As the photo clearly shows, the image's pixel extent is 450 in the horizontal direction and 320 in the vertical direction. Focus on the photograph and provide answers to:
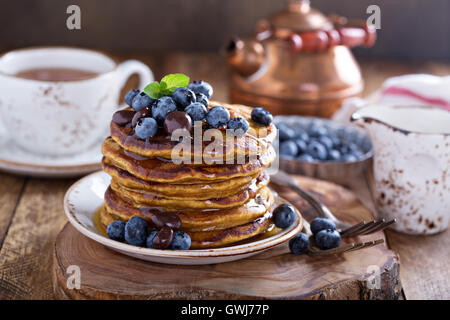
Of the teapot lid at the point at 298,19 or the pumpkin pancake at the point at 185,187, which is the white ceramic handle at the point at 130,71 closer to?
the teapot lid at the point at 298,19

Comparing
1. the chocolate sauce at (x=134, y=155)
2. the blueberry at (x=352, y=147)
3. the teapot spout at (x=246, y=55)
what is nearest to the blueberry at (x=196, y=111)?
the chocolate sauce at (x=134, y=155)

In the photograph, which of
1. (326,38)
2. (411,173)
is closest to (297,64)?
(326,38)

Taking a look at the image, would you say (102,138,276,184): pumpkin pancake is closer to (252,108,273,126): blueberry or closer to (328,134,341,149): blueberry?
(252,108,273,126): blueberry

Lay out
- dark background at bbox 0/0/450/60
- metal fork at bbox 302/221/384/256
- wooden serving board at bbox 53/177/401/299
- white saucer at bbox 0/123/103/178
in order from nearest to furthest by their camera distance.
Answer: wooden serving board at bbox 53/177/401/299, metal fork at bbox 302/221/384/256, white saucer at bbox 0/123/103/178, dark background at bbox 0/0/450/60

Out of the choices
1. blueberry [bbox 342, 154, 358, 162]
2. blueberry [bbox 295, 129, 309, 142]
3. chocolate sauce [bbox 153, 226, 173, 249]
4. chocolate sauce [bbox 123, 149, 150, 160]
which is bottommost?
blueberry [bbox 342, 154, 358, 162]

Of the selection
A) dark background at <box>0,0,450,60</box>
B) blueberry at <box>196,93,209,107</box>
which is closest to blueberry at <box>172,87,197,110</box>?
blueberry at <box>196,93,209,107</box>

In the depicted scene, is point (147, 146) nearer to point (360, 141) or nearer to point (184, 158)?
point (184, 158)

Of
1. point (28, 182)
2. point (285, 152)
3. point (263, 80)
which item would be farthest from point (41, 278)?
point (263, 80)

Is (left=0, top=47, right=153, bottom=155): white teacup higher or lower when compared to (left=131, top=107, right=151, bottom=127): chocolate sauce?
lower
